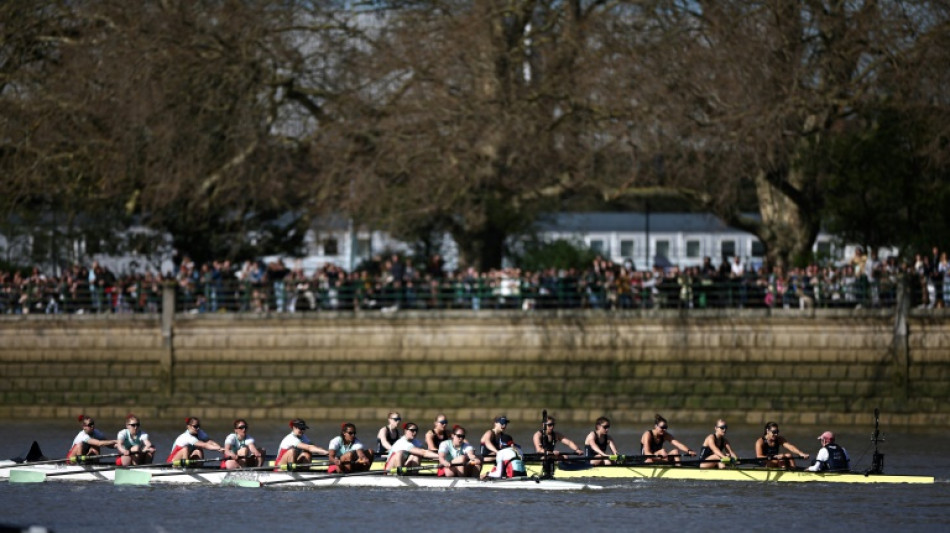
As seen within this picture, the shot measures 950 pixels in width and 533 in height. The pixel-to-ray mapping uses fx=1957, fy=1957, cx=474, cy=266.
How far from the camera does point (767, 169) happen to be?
156ft

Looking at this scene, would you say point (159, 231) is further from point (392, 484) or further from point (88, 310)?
point (392, 484)

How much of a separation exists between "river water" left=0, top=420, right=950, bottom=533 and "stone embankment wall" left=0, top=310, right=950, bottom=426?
575 cm

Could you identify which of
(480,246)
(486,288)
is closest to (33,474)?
(486,288)

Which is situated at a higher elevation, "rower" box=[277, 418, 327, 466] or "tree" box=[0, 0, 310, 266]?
"tree" box=[0, 0, 310, 266]

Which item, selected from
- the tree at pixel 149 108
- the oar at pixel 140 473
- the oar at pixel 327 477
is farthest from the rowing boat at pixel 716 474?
the tree at pixel 149 108

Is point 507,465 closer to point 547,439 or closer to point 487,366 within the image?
point 547,439

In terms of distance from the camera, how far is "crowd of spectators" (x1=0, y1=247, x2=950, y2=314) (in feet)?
151

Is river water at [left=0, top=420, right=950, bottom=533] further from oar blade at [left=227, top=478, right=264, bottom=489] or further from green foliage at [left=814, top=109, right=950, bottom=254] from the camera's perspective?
green foliage at [left=814, top=109, right=950, bottom=254]

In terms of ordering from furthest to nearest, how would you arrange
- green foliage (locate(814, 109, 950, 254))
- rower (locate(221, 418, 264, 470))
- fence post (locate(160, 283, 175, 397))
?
fence post (locate(160, 283, 175, 397)) < green foliage (locate(814, 109, 950, 254)) < rower (locate(221, 418, 264, 470))

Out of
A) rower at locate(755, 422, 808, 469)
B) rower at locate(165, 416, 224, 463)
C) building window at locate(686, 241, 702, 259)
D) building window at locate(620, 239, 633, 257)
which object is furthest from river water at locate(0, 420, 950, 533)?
building window at locate(620, 239, 633, 257)

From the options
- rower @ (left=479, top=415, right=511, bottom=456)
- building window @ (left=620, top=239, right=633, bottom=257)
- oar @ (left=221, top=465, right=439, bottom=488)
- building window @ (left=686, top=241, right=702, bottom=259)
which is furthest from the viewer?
building window @ (left=620, top=239, right=633, bottom=257)

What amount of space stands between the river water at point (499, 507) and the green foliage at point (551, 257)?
117 ft

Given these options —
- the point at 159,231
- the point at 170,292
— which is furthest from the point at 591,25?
the point at 159,231

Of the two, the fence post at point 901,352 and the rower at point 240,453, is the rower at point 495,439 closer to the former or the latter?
the rower at point 240,453
